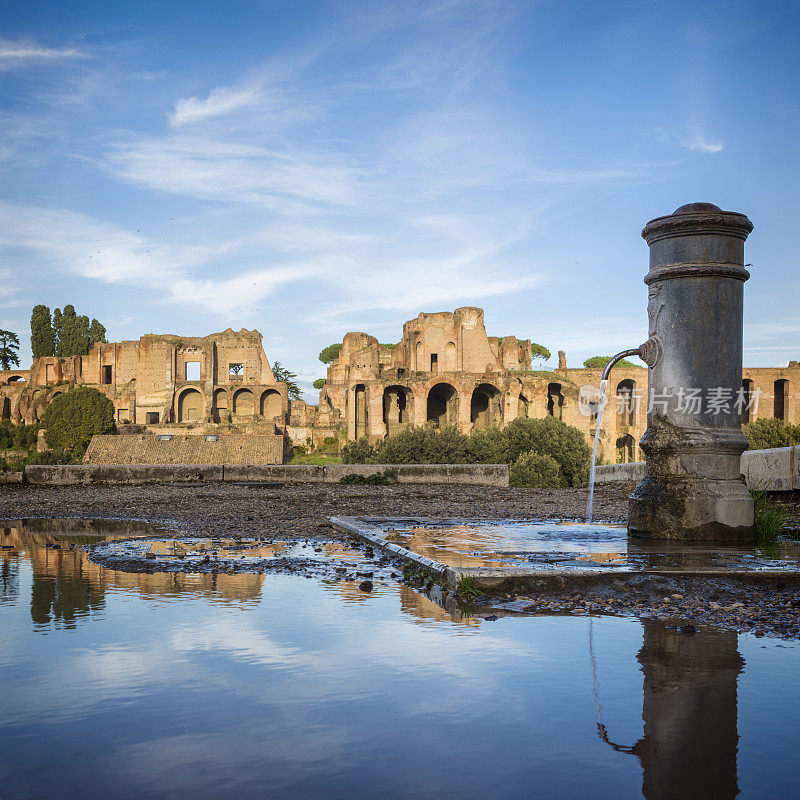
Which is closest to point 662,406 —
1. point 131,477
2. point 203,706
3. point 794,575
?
point 794,575

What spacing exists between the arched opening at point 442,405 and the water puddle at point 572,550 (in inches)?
1697

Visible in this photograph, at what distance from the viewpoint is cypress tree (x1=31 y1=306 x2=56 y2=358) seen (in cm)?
6869

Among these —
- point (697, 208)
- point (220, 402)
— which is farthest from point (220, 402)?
point (697, 208)

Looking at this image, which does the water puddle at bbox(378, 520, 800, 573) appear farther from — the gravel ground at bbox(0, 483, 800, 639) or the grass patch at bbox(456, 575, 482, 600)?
the gravel ground at bbox(0, 483, 800, 639)

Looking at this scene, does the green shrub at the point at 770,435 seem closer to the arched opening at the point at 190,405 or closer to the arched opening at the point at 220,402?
the arched opening at the point at 220,402

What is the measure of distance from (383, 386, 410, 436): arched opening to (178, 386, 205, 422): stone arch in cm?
1435

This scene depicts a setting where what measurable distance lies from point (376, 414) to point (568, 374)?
1334 centimetres

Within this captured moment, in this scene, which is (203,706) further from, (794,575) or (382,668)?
(794,575)

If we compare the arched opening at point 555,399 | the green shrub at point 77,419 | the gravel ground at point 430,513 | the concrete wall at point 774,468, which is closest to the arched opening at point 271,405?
the green shrub at point 77,419

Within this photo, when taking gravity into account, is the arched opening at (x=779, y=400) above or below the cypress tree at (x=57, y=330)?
below

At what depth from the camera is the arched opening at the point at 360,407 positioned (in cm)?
5028

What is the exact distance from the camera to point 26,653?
9.26 feet

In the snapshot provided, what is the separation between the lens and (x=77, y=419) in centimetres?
4697

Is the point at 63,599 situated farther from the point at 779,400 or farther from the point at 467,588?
the point at 779,400
